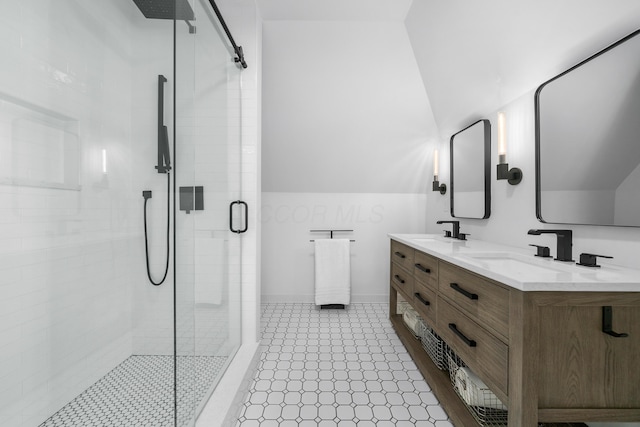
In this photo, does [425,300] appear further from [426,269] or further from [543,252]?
[543,252]

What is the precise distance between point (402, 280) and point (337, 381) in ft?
2.99

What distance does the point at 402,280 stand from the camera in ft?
7.82

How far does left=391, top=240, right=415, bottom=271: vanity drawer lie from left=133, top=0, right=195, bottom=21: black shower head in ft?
6.15

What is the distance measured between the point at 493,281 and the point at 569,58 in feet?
3.62

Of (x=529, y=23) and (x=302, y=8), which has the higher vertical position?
(x=302, y=8)

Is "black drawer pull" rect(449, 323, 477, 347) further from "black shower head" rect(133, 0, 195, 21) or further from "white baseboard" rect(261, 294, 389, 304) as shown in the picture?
"white baseboard" rect(261, 294, 389, 304)

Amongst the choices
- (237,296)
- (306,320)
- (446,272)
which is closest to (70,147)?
(237,296)

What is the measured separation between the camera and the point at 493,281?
113 centimetres

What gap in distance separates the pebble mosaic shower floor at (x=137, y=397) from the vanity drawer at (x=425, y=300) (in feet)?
4.17

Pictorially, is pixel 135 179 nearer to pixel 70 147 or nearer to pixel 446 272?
pixel 70 147

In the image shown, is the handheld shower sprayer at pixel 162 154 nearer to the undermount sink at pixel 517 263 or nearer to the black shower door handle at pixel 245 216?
the black shower door handle at pixel 245 216

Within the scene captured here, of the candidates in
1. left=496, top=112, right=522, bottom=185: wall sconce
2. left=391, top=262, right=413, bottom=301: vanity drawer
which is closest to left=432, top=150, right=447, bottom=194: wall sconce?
left=391, top=262, right=413, bottom=301: vanity drawer

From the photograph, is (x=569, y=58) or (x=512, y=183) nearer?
(x=569, y=58)

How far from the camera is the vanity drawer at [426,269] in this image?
5.65ft
